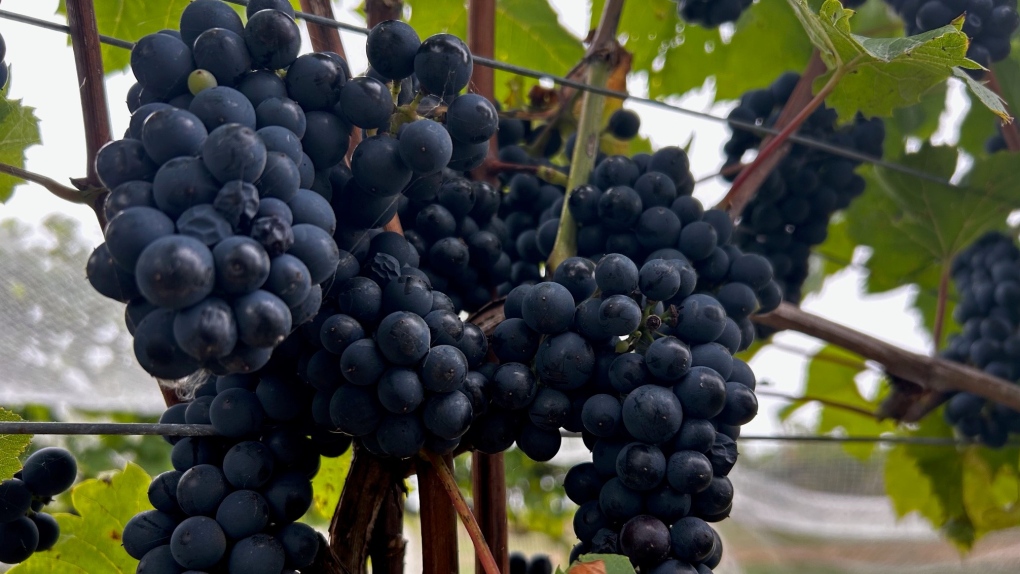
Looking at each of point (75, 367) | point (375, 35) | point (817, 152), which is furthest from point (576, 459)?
point (375, 35)

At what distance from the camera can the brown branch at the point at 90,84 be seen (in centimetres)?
69

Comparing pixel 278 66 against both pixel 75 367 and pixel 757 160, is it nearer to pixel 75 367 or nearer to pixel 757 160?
pixel 757 160

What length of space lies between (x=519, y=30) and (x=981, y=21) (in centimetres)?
78

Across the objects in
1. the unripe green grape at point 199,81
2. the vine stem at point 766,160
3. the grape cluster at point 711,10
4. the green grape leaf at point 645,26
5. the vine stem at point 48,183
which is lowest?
the vine stem at point 48,183

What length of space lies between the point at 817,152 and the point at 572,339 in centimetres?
68

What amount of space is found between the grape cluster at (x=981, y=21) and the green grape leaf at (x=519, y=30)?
649mm

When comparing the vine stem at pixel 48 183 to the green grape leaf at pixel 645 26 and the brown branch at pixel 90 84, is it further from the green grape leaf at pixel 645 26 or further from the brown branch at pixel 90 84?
the green grape leaf at pixel 645 26

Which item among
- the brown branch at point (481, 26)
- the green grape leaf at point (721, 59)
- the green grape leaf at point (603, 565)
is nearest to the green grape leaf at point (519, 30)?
the green grape leaf at point (721, 59)

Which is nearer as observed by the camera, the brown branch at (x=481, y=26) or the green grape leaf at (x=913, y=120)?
the brown branch at (x=481, y=26)

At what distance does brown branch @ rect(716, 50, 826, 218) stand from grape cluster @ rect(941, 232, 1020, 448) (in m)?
0.53

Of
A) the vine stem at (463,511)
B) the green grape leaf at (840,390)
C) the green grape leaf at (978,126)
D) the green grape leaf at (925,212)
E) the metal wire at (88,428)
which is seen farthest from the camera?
the green grape leaf at (840,390)

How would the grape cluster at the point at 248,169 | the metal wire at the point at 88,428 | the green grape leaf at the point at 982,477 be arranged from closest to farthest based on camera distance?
the grape cluster at the point at 248,169, the metal wire at the point at 88,428, the green grape leaf at the point at 982,477

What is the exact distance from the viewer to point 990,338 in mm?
1405

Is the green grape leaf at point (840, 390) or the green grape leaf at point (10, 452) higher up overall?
the green grape leaf at point (840, 390)
